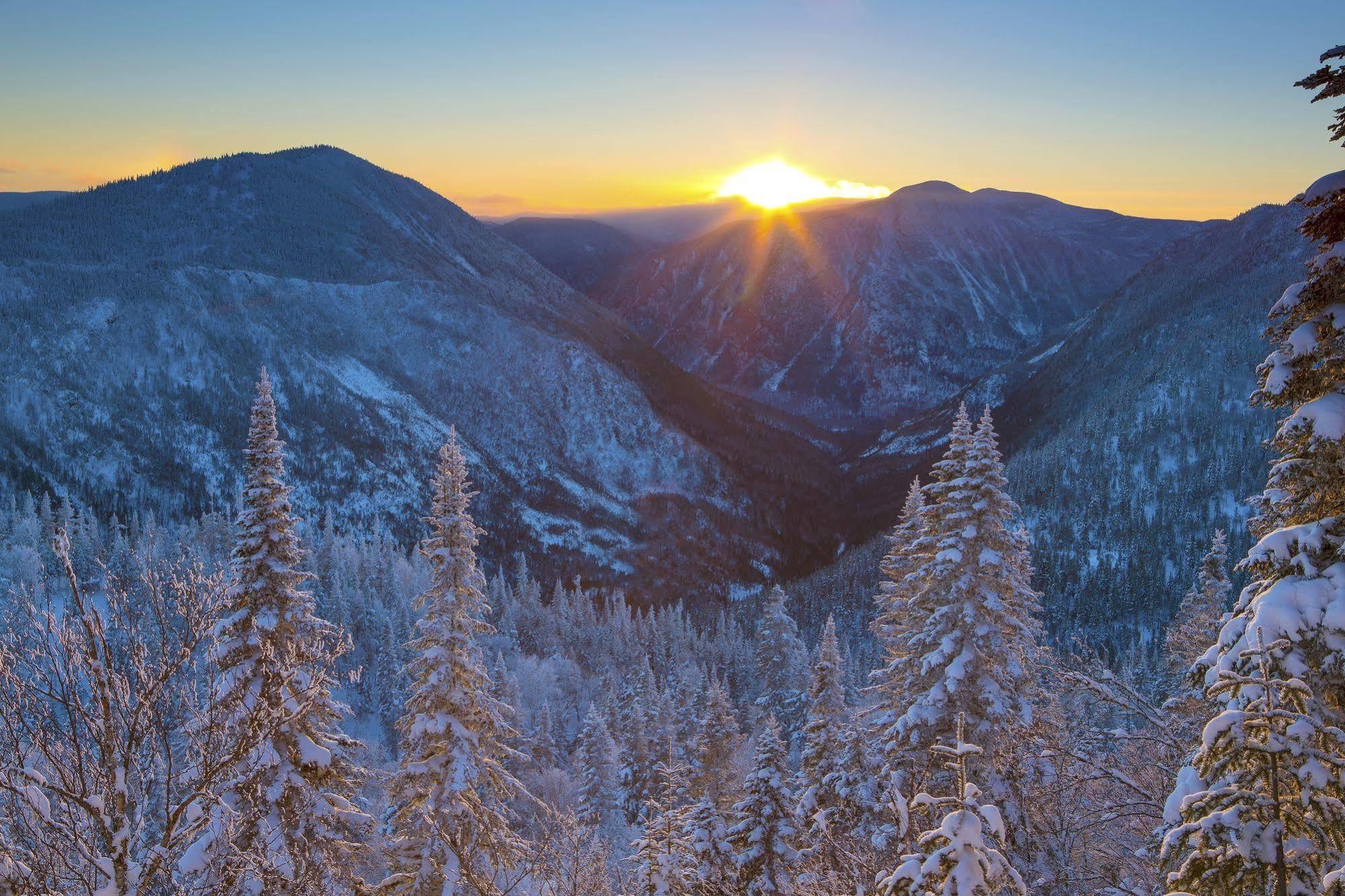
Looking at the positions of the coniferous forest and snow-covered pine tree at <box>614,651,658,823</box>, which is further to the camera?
snow-covered pine tree at <box>614,651,658,823</box>

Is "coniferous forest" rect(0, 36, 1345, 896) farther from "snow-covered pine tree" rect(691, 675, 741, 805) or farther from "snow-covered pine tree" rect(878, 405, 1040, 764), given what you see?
"snow-covered pine tree" rect(691, 675, 741, 805)

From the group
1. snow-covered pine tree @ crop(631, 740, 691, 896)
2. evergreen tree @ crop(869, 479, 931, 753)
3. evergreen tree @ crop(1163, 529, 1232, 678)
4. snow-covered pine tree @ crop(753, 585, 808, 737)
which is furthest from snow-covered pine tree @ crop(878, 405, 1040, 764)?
snow-covered pine tree @ crop(753, 585, 808, 737)

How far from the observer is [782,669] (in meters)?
55.6

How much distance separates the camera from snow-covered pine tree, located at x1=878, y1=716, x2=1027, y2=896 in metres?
6.59

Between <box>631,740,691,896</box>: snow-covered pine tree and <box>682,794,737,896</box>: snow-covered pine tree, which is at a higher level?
<box>631,740,691,896</box>: snow-covered pine tree

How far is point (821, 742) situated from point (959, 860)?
2052 cm

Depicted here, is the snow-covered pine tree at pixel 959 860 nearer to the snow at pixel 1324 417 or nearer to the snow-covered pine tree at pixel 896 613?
the snow at pixel 1324 417

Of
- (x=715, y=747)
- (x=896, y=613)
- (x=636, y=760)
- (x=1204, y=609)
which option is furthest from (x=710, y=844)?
(x=636, y=760)

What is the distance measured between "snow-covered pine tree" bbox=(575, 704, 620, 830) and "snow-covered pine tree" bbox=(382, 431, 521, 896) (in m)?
34.2

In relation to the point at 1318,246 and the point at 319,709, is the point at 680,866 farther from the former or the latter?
the point at 1318,246

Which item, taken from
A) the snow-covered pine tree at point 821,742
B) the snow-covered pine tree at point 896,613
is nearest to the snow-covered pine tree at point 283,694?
the snow-covered pine tree at point 821,742

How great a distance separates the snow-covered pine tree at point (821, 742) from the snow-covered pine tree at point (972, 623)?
215 inches

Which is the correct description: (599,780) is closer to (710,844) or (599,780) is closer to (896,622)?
(710,844)

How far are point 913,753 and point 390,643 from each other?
71889mm
